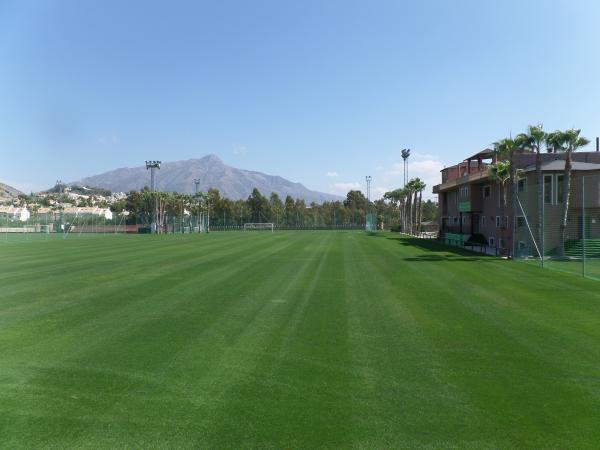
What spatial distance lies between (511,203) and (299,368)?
25.4 m

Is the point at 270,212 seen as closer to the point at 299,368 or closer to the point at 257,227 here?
the point at 257,227

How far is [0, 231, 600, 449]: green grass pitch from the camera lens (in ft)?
14.4

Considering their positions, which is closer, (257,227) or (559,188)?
(559,188)

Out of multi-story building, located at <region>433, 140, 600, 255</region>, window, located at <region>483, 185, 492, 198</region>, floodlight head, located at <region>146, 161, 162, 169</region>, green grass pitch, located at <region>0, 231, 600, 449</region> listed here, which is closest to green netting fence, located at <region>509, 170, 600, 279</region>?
multi-story building, located at <region>433, 140, 600, 255</region>

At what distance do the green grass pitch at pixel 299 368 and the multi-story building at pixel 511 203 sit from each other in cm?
1410

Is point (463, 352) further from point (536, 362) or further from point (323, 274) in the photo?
point (323, 274)

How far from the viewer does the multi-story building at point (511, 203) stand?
25.7 meters

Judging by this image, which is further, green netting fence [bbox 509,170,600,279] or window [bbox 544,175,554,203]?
window [bbox 544,175,554,203]

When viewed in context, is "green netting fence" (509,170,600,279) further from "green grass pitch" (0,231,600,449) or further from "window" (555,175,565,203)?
"green grass pitch" (0,231,600,449)

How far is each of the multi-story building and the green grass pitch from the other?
1410cm

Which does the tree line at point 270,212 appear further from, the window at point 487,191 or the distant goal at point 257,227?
the window at point 487,191

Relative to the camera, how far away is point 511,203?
28.0 metres

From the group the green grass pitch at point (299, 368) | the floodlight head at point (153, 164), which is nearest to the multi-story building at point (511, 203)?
the green grass pitch at point (299, 368)

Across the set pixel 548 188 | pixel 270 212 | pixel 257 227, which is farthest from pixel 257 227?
pixel 548 188
